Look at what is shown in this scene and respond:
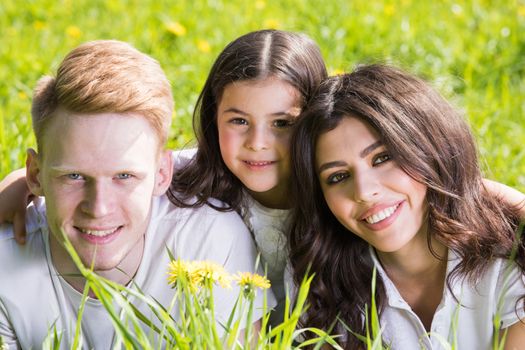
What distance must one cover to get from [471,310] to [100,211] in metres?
1.18

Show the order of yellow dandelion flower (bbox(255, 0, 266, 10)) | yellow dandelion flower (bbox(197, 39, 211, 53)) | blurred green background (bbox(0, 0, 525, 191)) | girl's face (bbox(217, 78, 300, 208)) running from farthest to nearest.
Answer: yellow dandelion flower (bbox(255, 0, 266, 10))
yellow dandelion flower (bbox(197, 39, 211, 53))
blurred green background (bbox(0, 0, 525, 191))
girl's face (bbox(217, 78, 300, 208))

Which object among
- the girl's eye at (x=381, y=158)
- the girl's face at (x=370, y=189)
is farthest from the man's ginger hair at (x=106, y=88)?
the girl's eye at (x=381, y=158)

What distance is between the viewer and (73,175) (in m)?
2.56

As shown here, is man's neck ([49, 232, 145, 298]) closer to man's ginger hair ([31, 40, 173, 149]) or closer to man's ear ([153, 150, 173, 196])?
man's ear ([153, 150, 173, 196])

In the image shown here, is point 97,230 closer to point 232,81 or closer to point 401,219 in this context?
point 232,81

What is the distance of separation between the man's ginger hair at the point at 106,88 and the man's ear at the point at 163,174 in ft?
0.20

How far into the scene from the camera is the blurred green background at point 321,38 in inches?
179

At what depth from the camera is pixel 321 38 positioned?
5207mm

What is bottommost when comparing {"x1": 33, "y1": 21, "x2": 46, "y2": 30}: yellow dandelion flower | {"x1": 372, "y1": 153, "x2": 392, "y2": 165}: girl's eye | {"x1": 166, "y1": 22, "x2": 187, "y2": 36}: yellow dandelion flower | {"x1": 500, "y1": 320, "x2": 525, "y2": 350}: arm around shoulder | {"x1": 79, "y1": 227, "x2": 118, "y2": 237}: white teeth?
{"x1": 500, "y1": 320, "x2": 525, "y2": 350}: arm around shoulder

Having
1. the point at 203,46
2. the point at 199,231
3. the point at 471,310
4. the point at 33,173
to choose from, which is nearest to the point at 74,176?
the point at 33,173

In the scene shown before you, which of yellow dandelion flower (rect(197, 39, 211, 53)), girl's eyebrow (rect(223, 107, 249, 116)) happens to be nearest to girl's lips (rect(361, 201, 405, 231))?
girl's eyebrow (rect(223, 107, 249, 116))

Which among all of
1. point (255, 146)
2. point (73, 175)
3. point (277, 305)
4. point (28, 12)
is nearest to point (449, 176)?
point (255, 146)

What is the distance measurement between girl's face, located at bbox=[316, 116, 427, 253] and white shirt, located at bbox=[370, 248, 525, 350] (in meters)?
0.22

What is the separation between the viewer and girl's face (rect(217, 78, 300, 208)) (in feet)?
9.45
